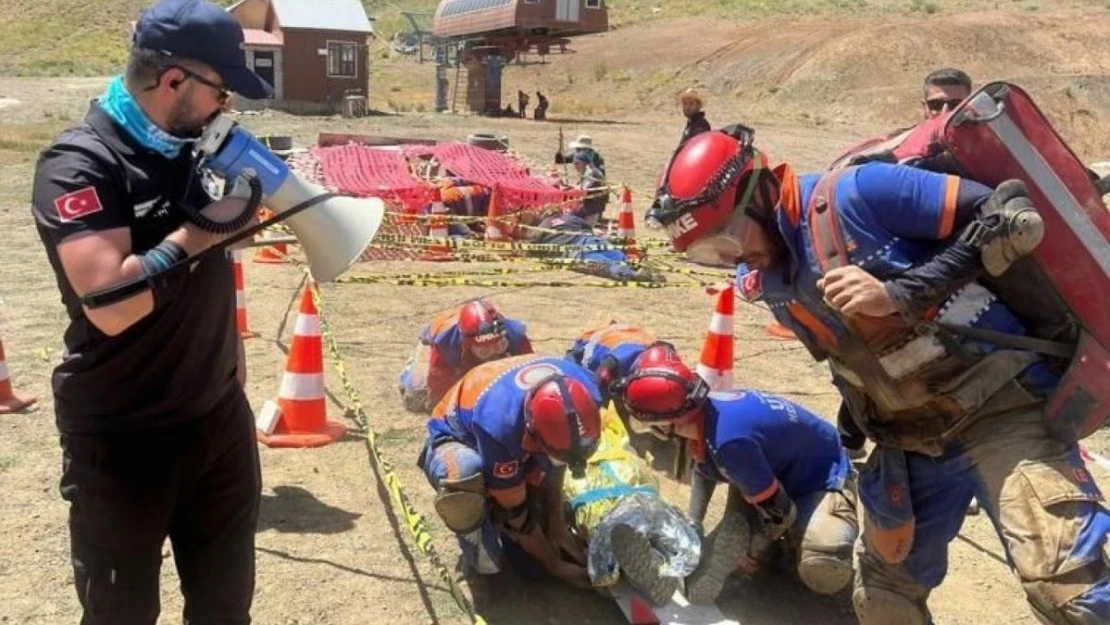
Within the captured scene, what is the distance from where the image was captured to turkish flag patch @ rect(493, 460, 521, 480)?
164 inches

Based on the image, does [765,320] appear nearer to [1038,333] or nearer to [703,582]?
[703,582]

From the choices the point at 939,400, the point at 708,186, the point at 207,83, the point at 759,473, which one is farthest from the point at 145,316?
the point at 759,473

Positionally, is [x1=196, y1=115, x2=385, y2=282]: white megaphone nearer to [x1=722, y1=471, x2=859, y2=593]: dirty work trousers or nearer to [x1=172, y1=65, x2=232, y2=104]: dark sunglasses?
[x1=172, y1=65, x2=232, y2=104]: dark sunglasses

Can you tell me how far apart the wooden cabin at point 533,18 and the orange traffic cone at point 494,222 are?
26040 mm

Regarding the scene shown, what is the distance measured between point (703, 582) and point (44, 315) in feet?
20.6

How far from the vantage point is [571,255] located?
1105 cm

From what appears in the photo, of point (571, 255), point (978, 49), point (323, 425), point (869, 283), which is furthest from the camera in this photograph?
point (978, 49)

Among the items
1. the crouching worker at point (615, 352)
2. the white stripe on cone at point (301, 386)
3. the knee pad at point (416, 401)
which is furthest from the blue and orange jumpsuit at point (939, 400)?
the knee pad at point (416, 401)

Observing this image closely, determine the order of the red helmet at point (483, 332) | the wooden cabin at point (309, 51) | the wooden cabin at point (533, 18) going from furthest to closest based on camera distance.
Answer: the wooden cabin at point (533, 18)
the wooden cabin at point (309, 51)
the red helmet at point (483, 332)

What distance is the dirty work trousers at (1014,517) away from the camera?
267cm

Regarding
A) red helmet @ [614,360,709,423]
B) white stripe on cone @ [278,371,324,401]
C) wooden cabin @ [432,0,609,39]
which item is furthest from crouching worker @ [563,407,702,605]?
wooden cabin @ [432,0,609,39]

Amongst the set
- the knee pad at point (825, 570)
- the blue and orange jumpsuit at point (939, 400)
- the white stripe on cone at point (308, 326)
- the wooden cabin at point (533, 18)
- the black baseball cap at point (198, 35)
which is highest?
the wooden cabin at point (533, 18)

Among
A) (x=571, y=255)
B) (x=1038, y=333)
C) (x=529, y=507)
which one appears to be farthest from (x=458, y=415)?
(x=571, y=255)

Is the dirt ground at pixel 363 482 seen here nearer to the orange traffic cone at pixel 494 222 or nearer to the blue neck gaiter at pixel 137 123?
the orange traffic cone at pixel 494 222
